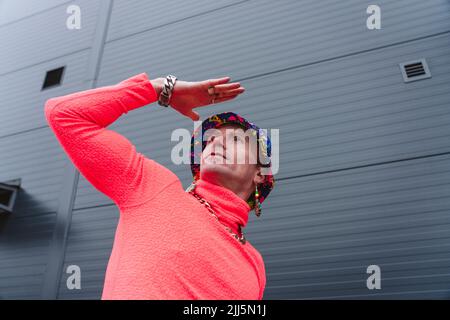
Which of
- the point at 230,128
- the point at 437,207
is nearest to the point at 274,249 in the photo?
the point at 437,207

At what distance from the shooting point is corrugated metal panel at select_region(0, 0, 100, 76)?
12.5ft

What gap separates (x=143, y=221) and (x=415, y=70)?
6.84ft

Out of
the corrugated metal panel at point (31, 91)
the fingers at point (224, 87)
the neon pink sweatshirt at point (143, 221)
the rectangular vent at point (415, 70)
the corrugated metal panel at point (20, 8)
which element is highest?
the corrugated metal panel at point (20, 8)

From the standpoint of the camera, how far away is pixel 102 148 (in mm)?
934

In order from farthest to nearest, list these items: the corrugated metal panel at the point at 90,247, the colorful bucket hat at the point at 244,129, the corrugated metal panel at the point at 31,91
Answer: the corrugated metal panel at the point at 31,91, the corrugated metal panel at the point at 90,247, the colorful bucket hat at the point at 244,129

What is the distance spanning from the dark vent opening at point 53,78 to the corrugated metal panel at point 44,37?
A: 0.20 metres

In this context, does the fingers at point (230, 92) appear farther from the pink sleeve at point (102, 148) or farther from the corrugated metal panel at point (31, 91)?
the corrugated metal panel at point (31, 91)

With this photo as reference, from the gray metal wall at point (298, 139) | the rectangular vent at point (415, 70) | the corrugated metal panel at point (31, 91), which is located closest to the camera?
the gray metal wall at point (298, 139)

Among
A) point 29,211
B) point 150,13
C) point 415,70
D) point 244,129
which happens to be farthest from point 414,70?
point 29,211

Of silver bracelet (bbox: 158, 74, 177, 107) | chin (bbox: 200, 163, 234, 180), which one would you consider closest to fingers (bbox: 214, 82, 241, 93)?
silver bracelet (bbox: 158, 74, 177, 107)

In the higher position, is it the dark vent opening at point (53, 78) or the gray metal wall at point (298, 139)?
the dark vent opening at point (53, 78)

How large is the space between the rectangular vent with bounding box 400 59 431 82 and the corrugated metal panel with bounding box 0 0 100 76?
2932mm

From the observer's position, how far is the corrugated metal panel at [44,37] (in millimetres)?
3797

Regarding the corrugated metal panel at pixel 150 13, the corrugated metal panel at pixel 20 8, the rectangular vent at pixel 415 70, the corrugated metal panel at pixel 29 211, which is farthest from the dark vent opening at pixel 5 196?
the rectangular vent at pixel 415 70
